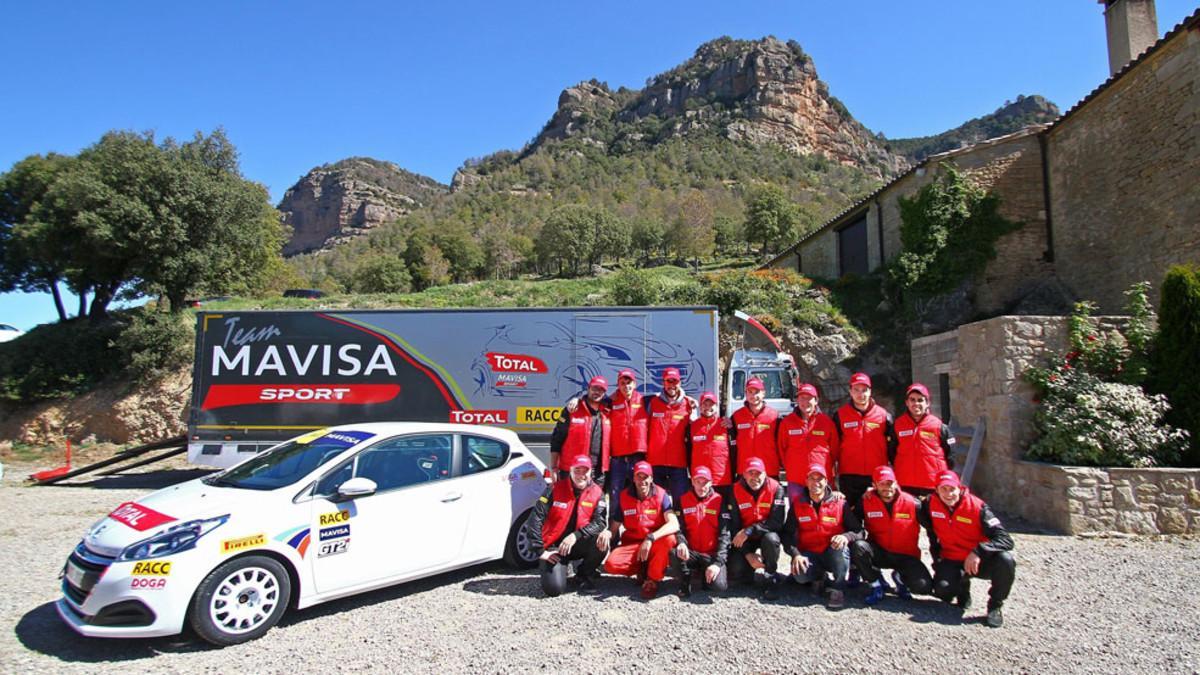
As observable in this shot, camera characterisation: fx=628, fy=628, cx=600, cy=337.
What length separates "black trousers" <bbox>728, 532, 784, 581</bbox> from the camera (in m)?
5.16

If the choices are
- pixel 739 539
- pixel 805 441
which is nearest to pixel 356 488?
pixel 739 539

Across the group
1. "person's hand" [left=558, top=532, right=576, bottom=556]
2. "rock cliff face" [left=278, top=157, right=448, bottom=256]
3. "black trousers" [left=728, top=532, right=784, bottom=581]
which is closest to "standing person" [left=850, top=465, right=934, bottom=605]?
"black trousers" [left=728, top=532, right=784, bottom=581]

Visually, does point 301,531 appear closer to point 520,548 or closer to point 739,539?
point 520,548

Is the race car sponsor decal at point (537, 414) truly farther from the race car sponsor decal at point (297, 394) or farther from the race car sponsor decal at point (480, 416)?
the race car sponsor decal at point (297, 394)

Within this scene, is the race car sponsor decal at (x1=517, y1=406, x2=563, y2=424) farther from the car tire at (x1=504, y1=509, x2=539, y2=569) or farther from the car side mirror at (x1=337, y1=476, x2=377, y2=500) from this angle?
the car side mirror at (x1=337, y1=476, x2=377, y2=500)

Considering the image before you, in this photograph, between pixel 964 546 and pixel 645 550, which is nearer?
pixel 964 546

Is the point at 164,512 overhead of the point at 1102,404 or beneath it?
beneath

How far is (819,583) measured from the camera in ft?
17.0

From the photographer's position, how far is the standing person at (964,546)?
4.57m

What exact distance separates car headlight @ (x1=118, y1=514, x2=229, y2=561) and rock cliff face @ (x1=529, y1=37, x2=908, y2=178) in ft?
307

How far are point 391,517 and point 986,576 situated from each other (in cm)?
453

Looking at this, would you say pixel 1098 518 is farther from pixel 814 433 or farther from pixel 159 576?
pixel 159 576

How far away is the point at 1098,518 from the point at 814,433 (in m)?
4.31

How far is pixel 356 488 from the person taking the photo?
472 cm
